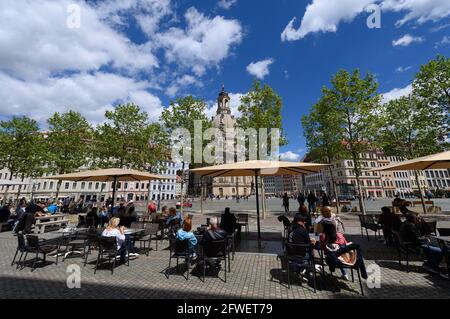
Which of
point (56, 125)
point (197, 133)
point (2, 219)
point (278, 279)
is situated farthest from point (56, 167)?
point (278, 279)

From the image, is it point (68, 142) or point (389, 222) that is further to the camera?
point (68, 142)

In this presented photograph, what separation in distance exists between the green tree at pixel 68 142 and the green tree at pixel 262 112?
18603mm

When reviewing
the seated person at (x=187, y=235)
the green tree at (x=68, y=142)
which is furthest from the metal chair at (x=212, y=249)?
the green tree at (x=68, y=142)

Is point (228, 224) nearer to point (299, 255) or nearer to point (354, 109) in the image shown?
point (299, 255)

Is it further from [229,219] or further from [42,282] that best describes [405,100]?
[42,282]

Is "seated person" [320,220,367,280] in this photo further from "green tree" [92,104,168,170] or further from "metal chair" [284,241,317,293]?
"green tree" [92,104,168,170]

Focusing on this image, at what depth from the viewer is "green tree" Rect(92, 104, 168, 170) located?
23734mm

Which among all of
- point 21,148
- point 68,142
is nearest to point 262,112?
point 68,142

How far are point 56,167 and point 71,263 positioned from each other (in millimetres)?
24202

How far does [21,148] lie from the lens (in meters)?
27.7

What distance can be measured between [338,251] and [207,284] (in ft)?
10.4

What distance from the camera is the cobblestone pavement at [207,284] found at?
4859mm

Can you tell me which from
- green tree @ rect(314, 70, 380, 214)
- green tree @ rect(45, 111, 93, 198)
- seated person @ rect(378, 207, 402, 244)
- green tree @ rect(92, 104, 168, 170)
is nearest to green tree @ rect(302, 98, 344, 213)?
green tree @ rect(314, 70, 380, 214)

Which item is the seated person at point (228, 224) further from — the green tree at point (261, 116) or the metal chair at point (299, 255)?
the green tree at point (261, 116)
